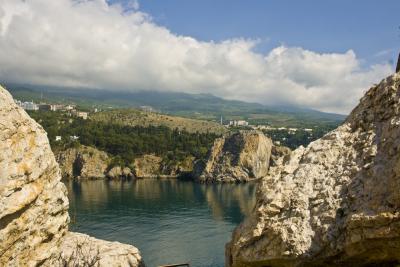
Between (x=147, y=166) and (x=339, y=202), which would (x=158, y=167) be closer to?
(x=147, y=166)

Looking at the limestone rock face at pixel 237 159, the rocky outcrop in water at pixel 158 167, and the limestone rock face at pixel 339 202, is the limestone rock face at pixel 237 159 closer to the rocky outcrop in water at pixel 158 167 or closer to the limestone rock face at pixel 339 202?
the rocky outcrop in water at pixel 158 167

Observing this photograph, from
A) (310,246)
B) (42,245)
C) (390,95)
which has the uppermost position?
(390,95)

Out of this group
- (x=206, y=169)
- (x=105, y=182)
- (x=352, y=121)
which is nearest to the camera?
(x=352, y=121)

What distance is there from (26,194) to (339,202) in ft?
23.8

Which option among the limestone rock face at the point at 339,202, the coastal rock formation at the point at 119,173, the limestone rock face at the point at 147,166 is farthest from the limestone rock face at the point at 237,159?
the limestone rock face at the point at 339,202

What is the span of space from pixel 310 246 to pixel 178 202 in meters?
93.0

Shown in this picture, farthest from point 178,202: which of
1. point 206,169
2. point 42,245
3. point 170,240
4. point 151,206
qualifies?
point 42,245

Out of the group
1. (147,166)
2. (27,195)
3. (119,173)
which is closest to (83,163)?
(119,173)

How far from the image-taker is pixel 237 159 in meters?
172

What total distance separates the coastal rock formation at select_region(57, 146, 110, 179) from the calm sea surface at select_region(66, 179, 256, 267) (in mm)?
23425

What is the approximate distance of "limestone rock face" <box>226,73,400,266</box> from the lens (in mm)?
9828

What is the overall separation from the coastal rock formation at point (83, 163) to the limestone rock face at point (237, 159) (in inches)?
1309

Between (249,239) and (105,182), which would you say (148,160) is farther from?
(249,239)

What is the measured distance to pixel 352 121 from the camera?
12.6 meters
